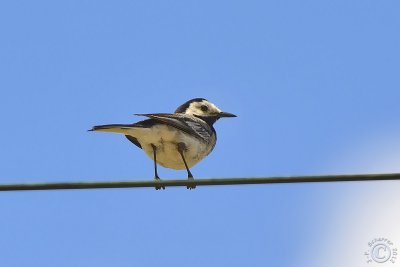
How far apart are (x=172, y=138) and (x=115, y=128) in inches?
47.8

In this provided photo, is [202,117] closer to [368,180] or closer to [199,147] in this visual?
[199,147]

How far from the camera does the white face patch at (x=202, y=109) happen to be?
15.1 m

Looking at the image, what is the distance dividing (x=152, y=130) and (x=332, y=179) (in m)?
5.70

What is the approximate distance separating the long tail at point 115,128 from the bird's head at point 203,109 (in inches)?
114

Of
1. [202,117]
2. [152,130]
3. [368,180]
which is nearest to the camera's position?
[368,180]

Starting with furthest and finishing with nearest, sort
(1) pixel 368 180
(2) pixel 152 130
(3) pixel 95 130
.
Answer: (2) pixel 152 130
(3) pixel 95 130
(1) pixel 368 180

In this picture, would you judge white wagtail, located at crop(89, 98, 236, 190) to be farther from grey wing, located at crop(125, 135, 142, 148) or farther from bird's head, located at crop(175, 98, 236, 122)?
bird's head, located at crop(175, 98, 236, 122)

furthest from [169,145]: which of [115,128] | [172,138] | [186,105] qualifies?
[186,105]

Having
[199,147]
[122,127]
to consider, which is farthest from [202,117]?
[122,127]

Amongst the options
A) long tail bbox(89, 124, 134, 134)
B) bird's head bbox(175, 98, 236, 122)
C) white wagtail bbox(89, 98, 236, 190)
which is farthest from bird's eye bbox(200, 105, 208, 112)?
long tail bbox(89, 124, 134, 134)

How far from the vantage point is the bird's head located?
594 inches

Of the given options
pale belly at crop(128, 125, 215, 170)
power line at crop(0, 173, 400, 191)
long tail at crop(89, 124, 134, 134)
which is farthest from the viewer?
pale belly at crop(128, 125, 215, 170)

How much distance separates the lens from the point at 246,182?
732 centimetres

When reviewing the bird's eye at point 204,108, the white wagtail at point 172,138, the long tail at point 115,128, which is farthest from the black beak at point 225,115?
the long tail at point 115,128
